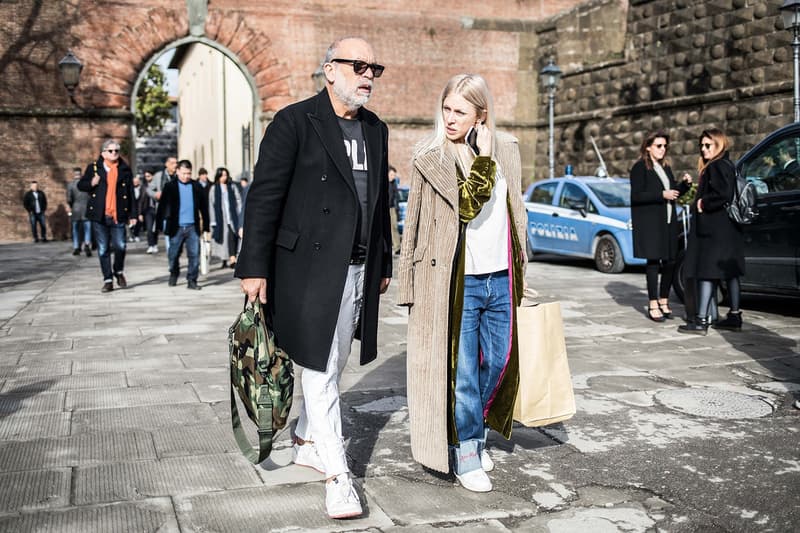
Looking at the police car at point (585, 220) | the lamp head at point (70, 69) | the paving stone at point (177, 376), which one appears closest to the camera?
the paving stone at point (177, 376)

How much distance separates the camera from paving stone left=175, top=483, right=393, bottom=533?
3.49 metres

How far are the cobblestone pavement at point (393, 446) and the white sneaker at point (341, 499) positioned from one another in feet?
0.17

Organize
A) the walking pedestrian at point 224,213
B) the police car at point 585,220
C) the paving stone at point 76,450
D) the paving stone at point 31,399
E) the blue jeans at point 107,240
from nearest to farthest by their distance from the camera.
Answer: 1. the paving stone at point 76,450
2. the paving stone at point 31,399
3. the blue jeans at point 107,240
4. the police car at point 585,220
5. the walking pedestrian at point 224,213

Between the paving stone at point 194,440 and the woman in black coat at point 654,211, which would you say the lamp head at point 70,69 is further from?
the paving stone at point 194,440

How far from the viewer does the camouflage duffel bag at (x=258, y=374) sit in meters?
3.69

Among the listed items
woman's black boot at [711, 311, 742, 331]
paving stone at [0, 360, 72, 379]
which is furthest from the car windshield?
A: paving stone at [0, 360, 72, 379]

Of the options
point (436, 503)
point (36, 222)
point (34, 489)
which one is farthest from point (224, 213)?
point (436, 503)

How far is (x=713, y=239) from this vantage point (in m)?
8.14

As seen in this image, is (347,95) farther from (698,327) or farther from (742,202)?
(698,327)

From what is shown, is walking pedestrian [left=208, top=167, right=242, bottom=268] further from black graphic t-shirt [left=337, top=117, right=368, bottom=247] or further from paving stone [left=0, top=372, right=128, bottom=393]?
black graphic t-shirt [left=337, top=117, right=368, bottom=247]

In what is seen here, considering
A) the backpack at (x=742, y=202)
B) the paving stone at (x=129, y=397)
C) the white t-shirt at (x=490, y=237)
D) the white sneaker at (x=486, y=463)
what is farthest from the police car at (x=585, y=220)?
the white t-shirt at (x=490, y=237)

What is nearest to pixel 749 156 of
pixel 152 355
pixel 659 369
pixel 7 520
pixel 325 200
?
pixel 659 369

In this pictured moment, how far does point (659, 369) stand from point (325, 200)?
12.1ft

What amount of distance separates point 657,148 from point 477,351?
550 centimetres
